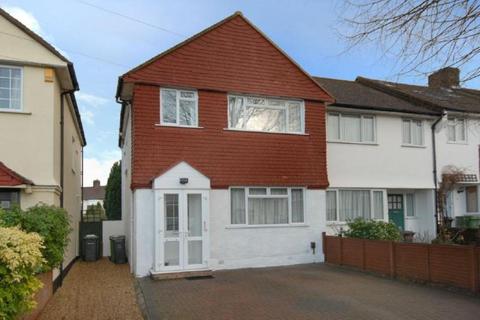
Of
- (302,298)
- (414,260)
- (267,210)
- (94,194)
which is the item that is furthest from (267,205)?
(94,194)

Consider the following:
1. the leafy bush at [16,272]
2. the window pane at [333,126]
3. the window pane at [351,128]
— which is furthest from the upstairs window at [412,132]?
the leafy bush at [16,272]

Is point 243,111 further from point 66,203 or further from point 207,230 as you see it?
point 66,203

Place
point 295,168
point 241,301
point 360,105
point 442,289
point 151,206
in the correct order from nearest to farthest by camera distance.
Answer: point 241,301, point 442,289, point 151,206, point 295,168, point 360,105

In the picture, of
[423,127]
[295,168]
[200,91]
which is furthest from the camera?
[423,127]

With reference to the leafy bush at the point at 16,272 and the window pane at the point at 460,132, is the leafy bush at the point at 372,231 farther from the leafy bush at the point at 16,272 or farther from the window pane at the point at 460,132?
the leafy bush at the point at 16,272

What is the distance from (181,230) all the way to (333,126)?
23.6ft

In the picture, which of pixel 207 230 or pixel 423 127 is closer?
pixel 207 230

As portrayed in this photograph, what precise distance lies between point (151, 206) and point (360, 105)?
8.73 m

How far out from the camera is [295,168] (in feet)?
48.0

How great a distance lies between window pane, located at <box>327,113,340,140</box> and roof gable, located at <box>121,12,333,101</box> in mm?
1592

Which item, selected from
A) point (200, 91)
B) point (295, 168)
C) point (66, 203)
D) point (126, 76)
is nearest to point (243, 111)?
point (200, 91)

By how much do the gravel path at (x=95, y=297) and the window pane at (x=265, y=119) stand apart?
5838 mm

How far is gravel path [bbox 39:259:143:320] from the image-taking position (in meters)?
8.74

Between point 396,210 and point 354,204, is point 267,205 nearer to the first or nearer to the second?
point 354,204
